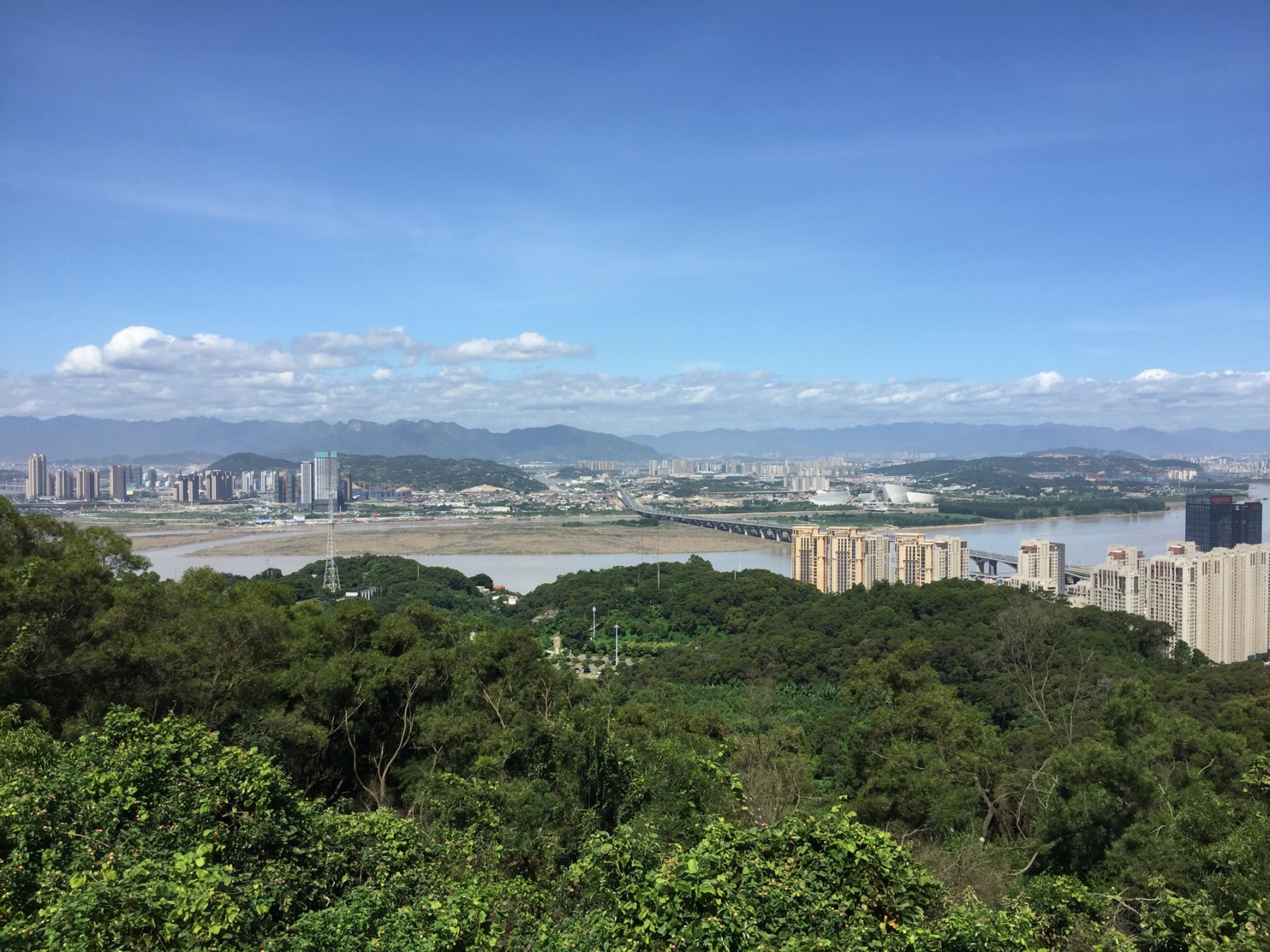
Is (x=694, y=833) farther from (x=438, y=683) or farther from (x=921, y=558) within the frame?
(x=921, y=558)

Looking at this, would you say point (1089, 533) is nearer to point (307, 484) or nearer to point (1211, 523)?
point (1211, 523)

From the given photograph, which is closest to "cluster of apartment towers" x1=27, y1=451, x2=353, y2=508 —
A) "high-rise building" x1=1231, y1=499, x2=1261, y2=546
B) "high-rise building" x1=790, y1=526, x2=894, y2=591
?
"high-rise building" x1=790, y1=526, x2=894, y2=591

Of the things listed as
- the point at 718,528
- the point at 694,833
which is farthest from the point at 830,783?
the point at 718,528

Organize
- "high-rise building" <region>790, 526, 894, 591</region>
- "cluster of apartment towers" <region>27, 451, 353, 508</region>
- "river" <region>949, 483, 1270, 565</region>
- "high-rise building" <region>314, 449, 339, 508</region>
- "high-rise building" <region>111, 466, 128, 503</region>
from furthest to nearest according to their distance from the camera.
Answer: "high-rise building" <region>314, 449, 339, 508</region> < "river" <region>949, 483, 1270, 565</region> < "high-rise building" <region>111, 466, 128, 503</region> < "cluster of apartment towers" <region>27, 451, 353, 508</region> < "high-rise building" <region>790, 526, 894, 591</region>

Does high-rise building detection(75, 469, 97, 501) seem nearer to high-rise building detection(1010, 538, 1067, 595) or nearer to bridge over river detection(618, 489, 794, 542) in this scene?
bridge over river detection(618, 489, 794, 542)

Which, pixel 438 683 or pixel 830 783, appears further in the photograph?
pixel 830 783

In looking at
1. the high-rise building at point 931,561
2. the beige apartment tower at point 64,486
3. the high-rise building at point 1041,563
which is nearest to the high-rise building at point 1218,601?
the high-rise building at point 1041,563
